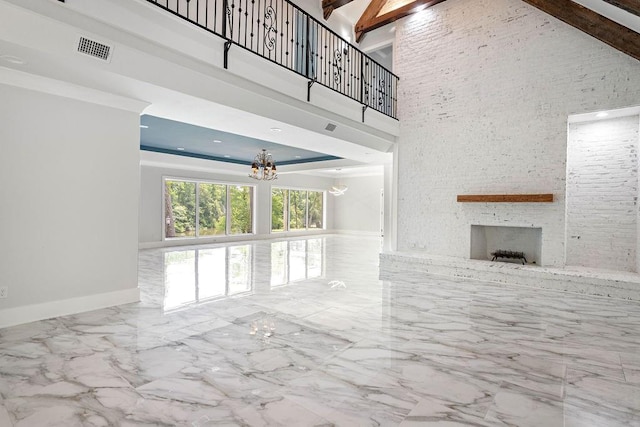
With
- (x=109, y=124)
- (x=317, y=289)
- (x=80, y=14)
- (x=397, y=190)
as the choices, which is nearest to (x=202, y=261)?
(x=317, y=289)

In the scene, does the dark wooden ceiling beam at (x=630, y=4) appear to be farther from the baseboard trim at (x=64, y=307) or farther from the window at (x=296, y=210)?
the window at (x=296, y=210)

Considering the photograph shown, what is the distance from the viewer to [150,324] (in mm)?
3510

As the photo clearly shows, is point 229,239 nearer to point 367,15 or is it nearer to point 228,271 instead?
point 228,271

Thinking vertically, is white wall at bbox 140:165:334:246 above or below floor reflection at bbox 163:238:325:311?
above

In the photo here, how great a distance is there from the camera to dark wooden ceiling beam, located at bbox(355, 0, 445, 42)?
727 centimetres

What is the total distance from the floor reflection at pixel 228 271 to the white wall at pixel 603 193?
470cm

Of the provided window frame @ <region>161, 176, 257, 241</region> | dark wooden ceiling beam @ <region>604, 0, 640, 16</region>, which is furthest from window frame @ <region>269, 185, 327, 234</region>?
dark wooden ceiling beam @ <region>604, 0, 640, 16</region>

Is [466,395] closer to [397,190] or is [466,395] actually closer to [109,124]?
Answer: [109,124]

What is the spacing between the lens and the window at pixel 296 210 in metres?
13.8

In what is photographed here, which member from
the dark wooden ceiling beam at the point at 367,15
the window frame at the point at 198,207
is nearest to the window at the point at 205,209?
the window frame at the point at 198,207

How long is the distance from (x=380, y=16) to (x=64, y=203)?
24.0 ft

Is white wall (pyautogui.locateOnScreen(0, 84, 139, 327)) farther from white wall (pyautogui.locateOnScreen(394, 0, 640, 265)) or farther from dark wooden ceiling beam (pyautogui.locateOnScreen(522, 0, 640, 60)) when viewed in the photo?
dark wooden ceiling beam (pyautogui.locateOnScreen(522, 0, 640, 60))

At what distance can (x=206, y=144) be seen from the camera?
8.77 m

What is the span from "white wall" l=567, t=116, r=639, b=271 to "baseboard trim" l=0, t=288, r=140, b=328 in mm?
7099
